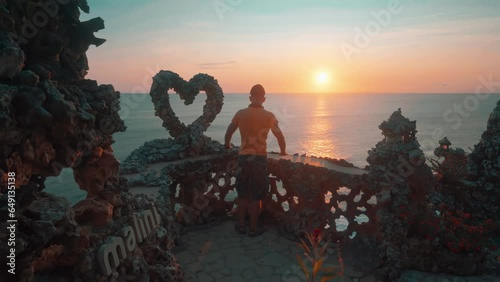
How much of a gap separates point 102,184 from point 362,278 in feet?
16.8

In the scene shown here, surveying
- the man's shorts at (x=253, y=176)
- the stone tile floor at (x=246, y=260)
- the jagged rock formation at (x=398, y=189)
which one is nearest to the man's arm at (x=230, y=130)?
the man's shorts at (x=253, y=176)

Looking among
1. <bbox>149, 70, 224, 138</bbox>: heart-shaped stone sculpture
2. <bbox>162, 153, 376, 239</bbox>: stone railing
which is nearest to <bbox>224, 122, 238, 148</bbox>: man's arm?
<bbox>162, 153, 376, 239</bbox>: stone railing

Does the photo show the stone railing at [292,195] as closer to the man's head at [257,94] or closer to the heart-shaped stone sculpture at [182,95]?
the heart-shaped stone sculpture at [182,95]

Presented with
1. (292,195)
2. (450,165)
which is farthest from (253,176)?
(450,165)

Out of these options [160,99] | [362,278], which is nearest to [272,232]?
[362,278]

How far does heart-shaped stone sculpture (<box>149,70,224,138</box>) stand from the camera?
9.08 meters

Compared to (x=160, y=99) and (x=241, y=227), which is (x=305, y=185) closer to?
(x=241, y=227)

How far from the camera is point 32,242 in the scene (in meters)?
2.90

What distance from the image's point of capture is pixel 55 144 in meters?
3.39

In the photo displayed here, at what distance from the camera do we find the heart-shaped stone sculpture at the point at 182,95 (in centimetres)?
908

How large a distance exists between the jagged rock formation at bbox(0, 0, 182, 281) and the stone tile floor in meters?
2.73

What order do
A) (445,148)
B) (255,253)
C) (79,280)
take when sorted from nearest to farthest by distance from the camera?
(79,280) → (255,253) → (445,148)

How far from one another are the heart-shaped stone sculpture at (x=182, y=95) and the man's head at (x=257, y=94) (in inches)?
77.3

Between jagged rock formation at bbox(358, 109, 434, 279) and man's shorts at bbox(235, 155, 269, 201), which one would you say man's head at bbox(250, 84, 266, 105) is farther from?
jagged rock formation at bbox(358, 109, 434, 279)
